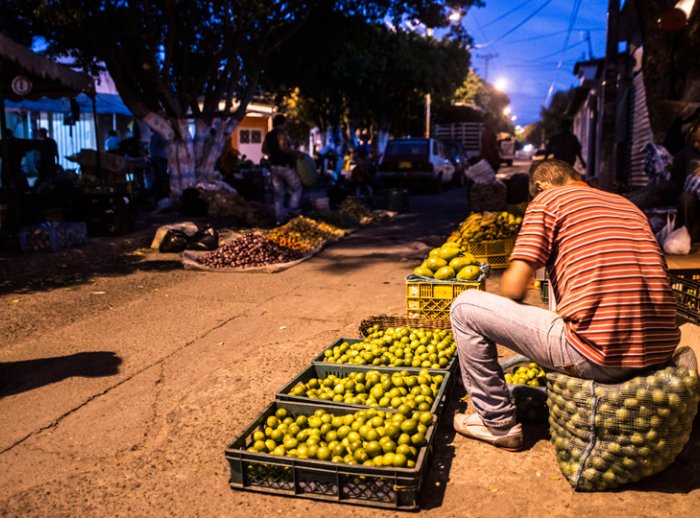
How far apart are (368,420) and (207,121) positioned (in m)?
14.9


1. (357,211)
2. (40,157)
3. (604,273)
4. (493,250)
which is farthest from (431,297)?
(40,157)

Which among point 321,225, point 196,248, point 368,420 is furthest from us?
point 321,225

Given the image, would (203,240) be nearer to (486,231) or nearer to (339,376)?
(486,231)

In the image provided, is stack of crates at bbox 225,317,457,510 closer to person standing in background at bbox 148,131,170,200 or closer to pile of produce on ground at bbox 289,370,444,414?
pile of produce on ground at bbox 289,370,444,414

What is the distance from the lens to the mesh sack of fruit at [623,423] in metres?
3.17

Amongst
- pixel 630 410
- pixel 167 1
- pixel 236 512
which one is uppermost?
pixel 167 1

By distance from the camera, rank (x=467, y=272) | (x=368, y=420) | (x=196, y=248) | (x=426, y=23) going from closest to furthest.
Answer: (x=368, y=420)
(x=467, y=272)
(x=196, y=248)
(x=426, y=23)

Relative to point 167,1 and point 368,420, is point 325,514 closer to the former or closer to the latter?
point 368,420

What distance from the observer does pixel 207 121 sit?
1727 centimetres

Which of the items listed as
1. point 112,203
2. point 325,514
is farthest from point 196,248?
point 325,514

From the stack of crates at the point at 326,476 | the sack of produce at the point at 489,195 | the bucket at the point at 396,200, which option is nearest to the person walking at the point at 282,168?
the bucket at the point at 396,200

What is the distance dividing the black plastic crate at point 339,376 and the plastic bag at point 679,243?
123 inches

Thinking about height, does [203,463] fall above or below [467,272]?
below

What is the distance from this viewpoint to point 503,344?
3623 millimetres
